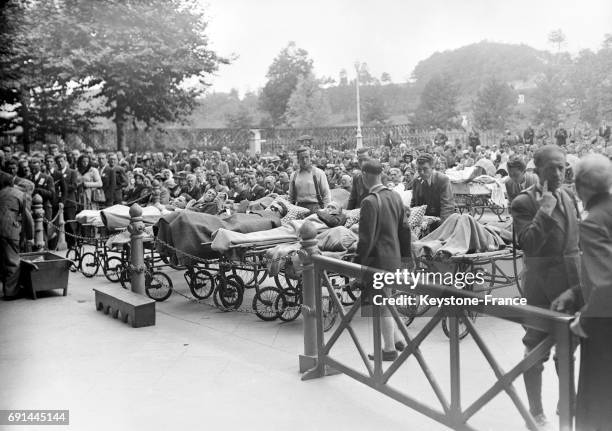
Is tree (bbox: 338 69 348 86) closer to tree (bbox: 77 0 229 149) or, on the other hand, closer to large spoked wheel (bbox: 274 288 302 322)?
tree (bbox: 77 0 229 149)

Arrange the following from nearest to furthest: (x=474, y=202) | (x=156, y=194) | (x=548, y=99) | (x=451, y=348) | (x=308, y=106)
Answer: (x=451, y=348), (x=156, y=194), (x=474, y=202), (x=548, y=99), (x=308, y=106)

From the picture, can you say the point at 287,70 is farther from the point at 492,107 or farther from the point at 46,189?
the point at 46,189

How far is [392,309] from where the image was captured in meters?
5.01

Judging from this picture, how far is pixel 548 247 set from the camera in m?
4.50

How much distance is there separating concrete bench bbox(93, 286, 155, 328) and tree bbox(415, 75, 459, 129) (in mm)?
21996

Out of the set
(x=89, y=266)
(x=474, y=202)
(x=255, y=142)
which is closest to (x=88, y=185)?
(x=89, y=266)

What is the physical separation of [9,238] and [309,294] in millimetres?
5411

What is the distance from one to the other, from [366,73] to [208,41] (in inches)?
927

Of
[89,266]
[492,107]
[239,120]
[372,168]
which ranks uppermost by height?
[492,107]

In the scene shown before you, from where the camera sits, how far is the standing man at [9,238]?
950 cm

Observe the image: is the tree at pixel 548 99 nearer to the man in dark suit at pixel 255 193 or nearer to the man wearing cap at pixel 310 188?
the man in dark suit at pixel 255 193

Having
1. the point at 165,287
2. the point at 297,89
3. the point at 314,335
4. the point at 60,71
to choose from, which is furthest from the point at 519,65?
the point at 314,335

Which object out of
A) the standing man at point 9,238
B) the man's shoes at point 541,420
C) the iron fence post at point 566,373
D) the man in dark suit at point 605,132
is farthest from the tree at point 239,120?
the iron fence post at point 566,373

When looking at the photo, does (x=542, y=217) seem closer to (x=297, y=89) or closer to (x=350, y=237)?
(x=350, y=237)
